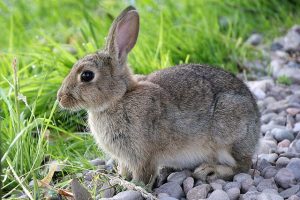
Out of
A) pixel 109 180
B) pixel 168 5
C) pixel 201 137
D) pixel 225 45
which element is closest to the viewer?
pixel 109 180

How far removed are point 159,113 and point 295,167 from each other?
1.04 meters

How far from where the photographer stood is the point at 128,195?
4090 mm

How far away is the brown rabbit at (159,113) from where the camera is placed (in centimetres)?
453

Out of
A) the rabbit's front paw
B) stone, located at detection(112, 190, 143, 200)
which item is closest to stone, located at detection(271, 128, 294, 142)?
the rabbit's front paw

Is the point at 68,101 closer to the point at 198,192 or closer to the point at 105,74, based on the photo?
the point at 105,74

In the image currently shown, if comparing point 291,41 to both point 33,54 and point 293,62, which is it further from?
point 33,54

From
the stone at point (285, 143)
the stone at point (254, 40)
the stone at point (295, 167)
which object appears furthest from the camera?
the stone at point (254, 40)

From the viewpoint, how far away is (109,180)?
4367mm

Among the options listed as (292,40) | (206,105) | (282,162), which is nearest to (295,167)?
(282,162)

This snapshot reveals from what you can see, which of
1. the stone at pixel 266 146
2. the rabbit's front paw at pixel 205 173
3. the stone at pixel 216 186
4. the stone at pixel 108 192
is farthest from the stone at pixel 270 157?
the stone at pixel 108 192

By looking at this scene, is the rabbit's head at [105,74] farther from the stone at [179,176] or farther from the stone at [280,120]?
the stone at [280,120]

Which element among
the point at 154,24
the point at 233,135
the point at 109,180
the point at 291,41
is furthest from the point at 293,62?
the point at 109,180

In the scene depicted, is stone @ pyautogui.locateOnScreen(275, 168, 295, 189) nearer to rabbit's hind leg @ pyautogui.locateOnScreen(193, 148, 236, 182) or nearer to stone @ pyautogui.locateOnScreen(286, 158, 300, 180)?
stone @ pyautogui.locateOnScreen(286, 158, 300, 180)

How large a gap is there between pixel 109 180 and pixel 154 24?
2936mm
